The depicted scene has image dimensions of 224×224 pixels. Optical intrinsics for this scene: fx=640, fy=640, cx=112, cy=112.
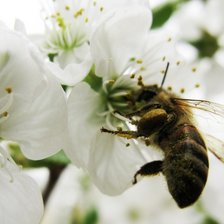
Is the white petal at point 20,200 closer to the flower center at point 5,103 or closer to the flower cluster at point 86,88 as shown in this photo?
the flower cluster at point 86,88

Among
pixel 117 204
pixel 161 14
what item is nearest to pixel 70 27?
pixel 161 14

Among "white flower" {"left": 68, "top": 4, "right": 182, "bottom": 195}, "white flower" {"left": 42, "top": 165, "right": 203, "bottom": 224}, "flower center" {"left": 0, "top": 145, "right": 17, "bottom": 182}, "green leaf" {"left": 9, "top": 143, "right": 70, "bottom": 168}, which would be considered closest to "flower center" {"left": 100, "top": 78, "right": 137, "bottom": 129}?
"white flower" {"left": 68, "top": 4, "right": 182, "bottom": 195}

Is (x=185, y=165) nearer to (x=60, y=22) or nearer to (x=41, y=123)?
(x=41, y=123)

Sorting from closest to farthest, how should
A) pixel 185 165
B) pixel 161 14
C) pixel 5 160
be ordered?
pixel 185 165
pixel 5 160
pixel 161 14

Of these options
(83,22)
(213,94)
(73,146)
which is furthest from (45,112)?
(213,94)

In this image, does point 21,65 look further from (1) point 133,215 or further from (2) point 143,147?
(1) point 133,215

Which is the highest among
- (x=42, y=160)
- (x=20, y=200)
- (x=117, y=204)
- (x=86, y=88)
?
(x=86, y=88)
